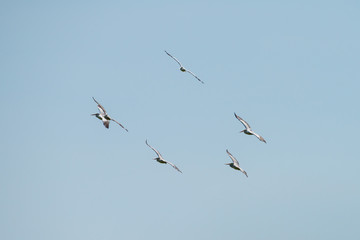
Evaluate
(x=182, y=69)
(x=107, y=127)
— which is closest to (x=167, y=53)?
(x=182, y=69)

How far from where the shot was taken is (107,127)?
79.4 metres

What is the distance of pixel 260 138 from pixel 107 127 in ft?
66.9

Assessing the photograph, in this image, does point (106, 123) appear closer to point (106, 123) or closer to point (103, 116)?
point (106, 123)

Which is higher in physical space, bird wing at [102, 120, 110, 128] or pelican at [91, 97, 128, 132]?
pelican at [91, 97, 128, 132]

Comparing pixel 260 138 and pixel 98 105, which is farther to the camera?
pixel 98 105

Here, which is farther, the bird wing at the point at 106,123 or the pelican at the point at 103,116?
the pelican at the point at 103,116

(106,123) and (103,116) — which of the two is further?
(103,116)

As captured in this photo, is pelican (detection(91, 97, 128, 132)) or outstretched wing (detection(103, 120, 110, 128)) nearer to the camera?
outstretched wing (detection(103, 120, 110, 128))

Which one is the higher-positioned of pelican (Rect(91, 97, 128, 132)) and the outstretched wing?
pelican (Rect(91, 97, 128, 132))

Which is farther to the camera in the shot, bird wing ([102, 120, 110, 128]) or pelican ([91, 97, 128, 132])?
pelican ([91, 97, 128, 132])

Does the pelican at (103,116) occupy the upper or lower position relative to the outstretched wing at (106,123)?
upper

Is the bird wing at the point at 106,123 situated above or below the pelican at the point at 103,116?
below

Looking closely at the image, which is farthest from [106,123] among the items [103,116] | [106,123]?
[103,116]

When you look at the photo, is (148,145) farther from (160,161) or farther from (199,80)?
(199,80)
